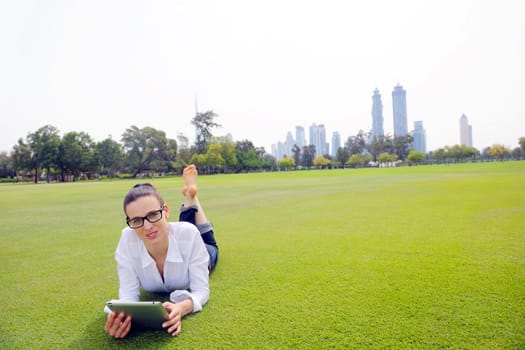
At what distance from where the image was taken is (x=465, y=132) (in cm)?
16312

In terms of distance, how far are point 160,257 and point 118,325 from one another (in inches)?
26.0

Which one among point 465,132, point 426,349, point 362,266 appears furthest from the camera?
point 465,132

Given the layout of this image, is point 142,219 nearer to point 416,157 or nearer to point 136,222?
point 136,222

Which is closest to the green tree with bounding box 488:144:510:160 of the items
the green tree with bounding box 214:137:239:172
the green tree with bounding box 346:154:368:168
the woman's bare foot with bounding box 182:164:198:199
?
the green tree with bounding box 346:154:368:168

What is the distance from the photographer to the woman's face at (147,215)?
8.20ft

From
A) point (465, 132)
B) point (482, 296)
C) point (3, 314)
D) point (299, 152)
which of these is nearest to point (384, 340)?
point (482, 296)

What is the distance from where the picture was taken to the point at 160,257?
2.81m

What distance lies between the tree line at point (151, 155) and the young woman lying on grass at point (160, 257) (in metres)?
69.3

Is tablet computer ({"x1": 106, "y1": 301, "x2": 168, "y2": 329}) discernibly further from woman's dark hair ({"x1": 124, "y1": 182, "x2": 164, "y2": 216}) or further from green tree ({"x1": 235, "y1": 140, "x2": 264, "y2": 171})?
green tree ({"x1": 235, "y1": 140, "x2": 264, "y2": 171})

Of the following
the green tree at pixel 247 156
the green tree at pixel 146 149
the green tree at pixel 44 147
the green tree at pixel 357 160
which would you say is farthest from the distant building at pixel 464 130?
the green tree at pixel 44 147

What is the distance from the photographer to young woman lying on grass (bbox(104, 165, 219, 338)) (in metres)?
2.50

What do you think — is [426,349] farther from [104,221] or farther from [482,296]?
[104,221]

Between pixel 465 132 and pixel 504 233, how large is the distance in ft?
613

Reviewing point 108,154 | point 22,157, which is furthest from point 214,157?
point 22,157
